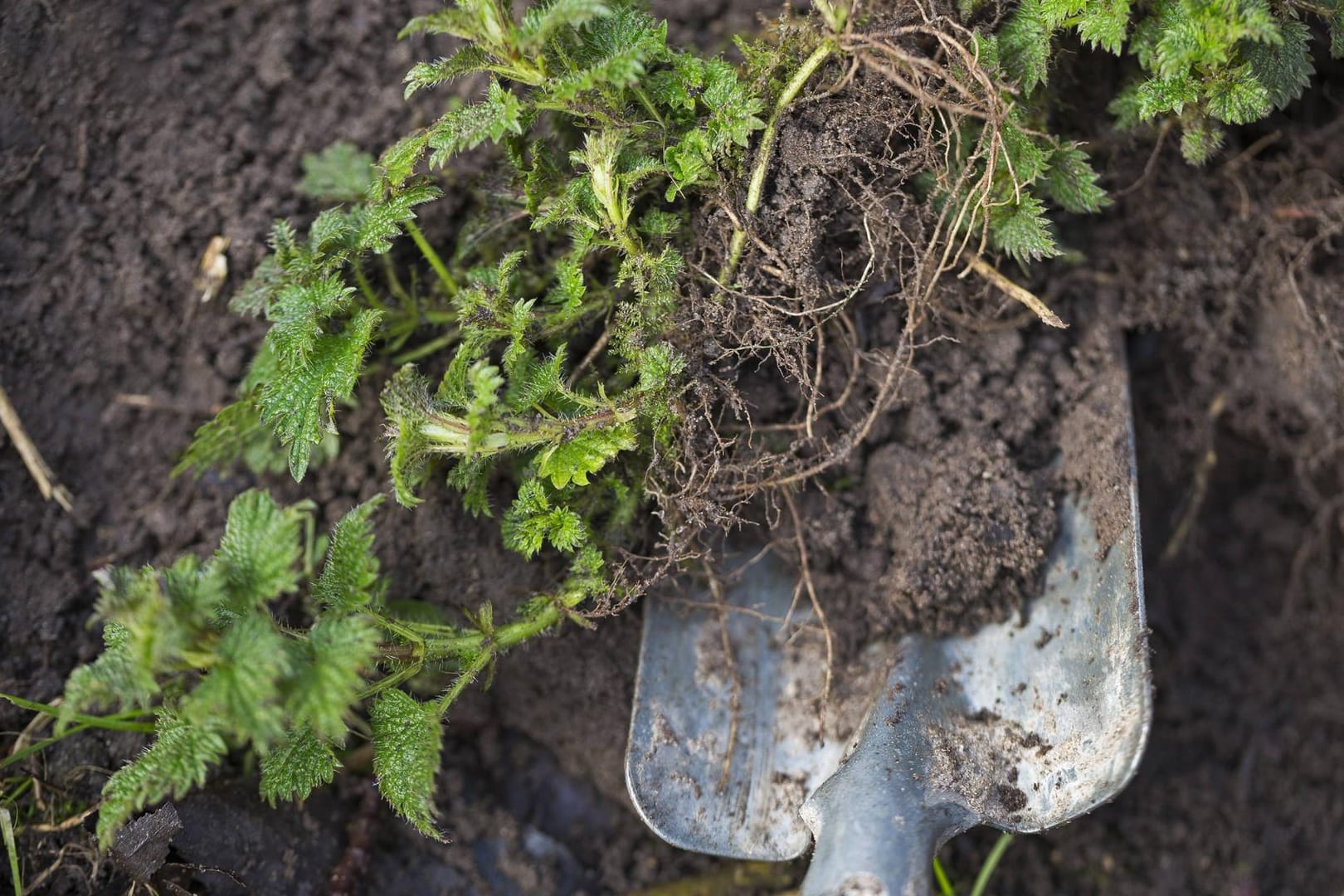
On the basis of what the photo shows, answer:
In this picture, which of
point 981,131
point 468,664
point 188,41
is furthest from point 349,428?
point 981,131

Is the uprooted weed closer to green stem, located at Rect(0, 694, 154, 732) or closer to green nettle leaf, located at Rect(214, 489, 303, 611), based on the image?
green nettle leaf, located at Rect(214, 489, 303, 611)

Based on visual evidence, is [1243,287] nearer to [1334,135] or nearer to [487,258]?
[1334,135]

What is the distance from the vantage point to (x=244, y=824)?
6.39ft

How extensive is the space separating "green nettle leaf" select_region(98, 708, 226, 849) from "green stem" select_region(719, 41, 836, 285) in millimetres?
1153

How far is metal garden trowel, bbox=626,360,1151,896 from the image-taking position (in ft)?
5.78

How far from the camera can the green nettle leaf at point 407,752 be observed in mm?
1577

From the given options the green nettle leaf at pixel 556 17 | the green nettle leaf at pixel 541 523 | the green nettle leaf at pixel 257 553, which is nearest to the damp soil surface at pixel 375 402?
the green nettle leaf at pixel 541 523

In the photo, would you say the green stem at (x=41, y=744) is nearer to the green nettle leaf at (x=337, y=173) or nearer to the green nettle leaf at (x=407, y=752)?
the green nettle leaf at (x=407, y=752)

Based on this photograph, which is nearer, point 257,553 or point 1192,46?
point 257,553

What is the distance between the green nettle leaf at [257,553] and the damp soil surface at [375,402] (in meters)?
0.60

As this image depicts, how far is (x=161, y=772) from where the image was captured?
144 centimetres

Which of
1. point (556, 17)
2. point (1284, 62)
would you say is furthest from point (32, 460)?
point (1284, 62)

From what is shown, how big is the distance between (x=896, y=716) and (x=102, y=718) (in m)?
1.52

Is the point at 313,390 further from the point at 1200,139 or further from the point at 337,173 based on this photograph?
the point at 1200,139
